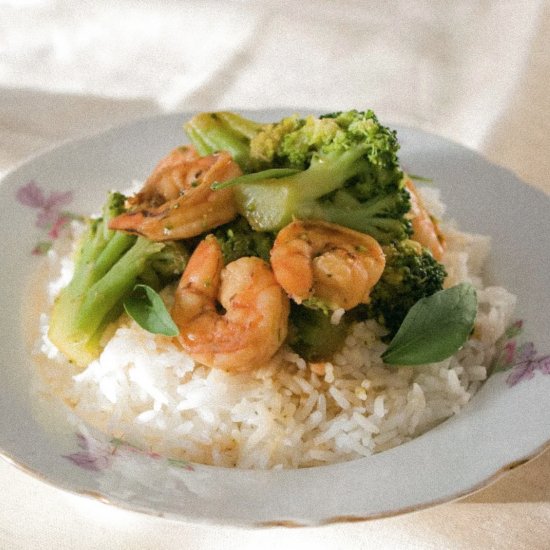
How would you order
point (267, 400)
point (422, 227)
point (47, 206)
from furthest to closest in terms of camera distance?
point (47, 206) < point (422, 227) < point (267, 400)

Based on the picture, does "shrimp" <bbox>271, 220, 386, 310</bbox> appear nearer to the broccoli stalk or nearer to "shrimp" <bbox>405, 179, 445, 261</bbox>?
"shrimp" <bbox>405, 179, 445, 261</bbox>

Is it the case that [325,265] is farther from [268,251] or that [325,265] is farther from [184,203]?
[184,203]

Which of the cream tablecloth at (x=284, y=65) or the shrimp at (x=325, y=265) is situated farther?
the cream tablecloth at (x=284, y=65)

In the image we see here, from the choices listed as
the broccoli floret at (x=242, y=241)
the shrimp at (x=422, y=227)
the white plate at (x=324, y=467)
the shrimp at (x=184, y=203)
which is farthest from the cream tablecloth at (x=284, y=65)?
the broccoli floret at (x=242, y=241)

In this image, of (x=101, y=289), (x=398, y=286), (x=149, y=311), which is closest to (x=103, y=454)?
(x=149, y=311)

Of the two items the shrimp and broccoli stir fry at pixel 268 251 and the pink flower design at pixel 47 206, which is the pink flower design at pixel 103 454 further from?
the pink flower design at pixel 47 206

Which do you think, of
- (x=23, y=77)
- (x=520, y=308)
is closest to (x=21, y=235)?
(x=520, y=308)
